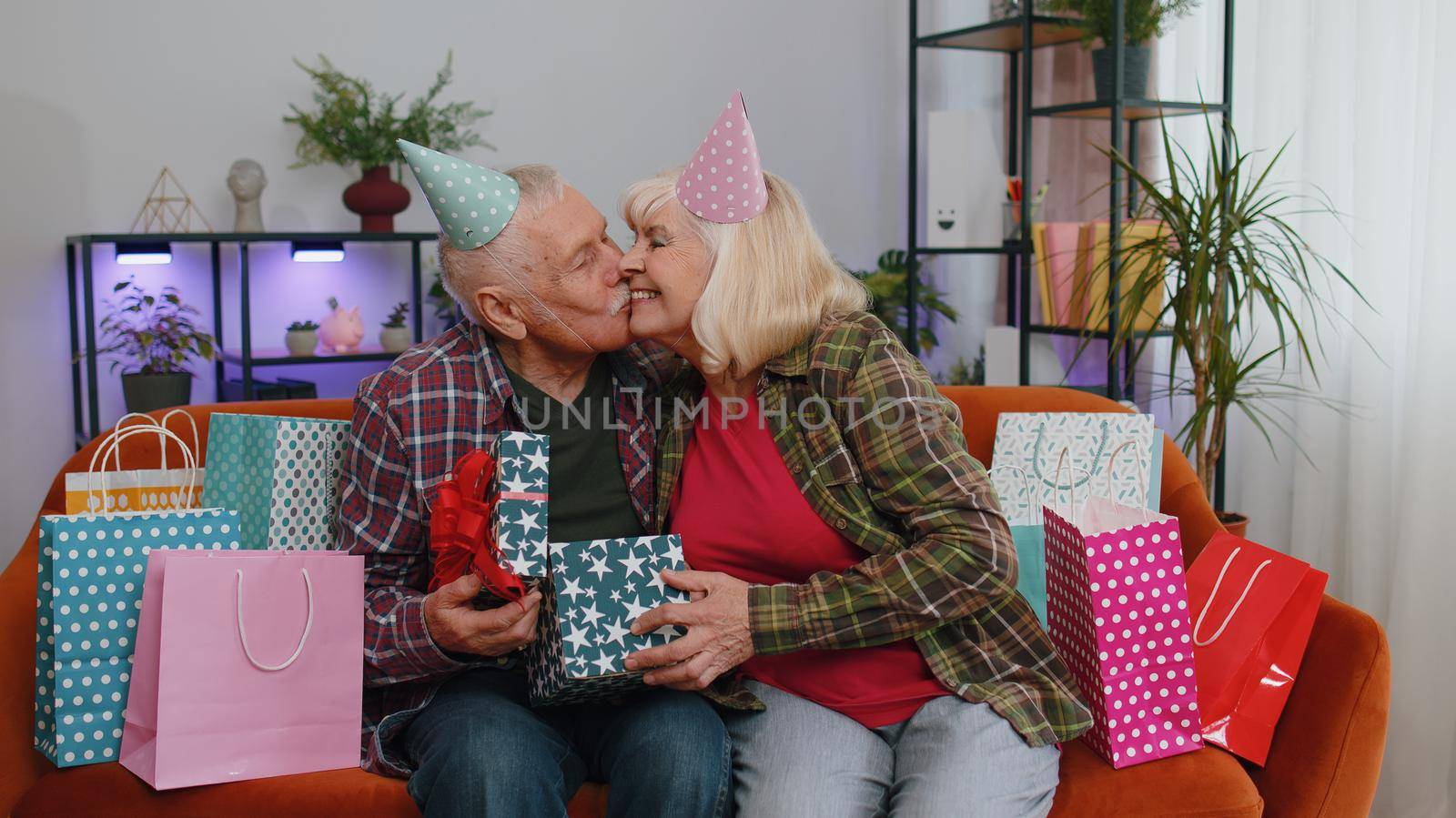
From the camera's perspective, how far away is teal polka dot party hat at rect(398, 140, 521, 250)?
1.64 metres

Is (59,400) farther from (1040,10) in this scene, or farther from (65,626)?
(1040,10)

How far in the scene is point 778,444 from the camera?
168 cm

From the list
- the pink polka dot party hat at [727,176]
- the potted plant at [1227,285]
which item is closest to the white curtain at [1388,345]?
the potted plant at [1227,285]

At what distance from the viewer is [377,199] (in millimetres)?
3572

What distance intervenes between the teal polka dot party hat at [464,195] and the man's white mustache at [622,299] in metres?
0.19

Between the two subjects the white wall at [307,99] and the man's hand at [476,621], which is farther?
the white wall at [307,99]

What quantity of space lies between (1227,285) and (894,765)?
154 centimetres

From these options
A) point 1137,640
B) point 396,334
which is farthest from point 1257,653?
point 396,334

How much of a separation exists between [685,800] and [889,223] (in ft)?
11.3

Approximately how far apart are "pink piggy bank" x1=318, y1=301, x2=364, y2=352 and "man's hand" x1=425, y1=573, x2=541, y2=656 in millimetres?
2195

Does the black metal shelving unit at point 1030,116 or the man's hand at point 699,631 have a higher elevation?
the black metal shelving unit at point 1030,116

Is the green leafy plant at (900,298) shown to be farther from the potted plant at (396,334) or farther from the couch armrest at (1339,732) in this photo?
the couch armrest at (1339,732)

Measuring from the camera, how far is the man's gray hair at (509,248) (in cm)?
171

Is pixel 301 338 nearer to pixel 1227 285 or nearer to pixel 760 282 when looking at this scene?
pixel 760 282
